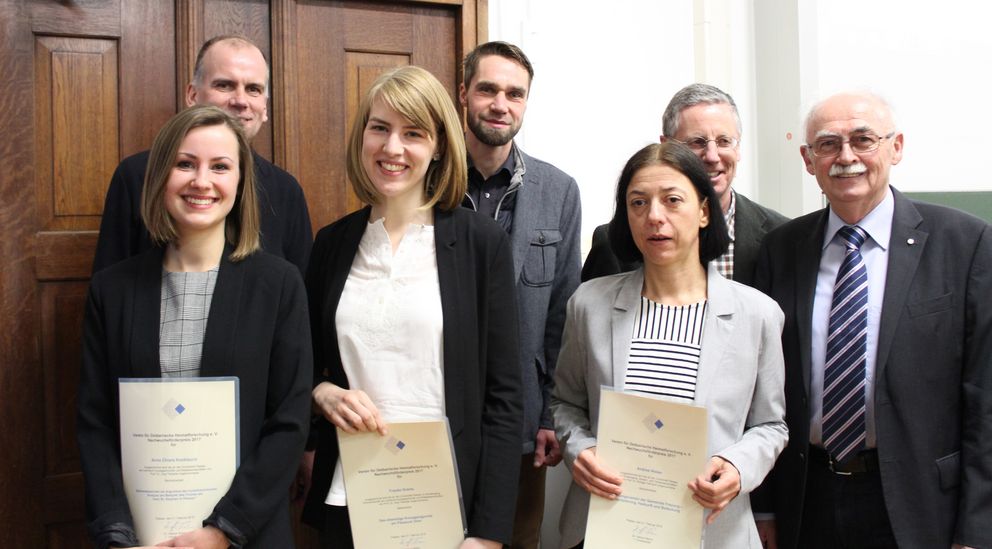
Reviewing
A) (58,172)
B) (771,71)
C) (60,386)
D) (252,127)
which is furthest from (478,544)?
(771,71)

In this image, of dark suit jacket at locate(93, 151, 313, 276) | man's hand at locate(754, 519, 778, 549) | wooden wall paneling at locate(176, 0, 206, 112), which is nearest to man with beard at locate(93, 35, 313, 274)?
dark suit jacket at locate(93, 151, 313, 276)

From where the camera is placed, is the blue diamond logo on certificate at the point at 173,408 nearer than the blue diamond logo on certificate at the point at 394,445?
Yes

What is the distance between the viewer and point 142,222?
7.23 feet

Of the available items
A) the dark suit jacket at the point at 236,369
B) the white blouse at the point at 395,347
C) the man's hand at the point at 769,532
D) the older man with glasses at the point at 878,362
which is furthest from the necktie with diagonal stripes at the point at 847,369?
the dark suit jacket at the point at 236,369

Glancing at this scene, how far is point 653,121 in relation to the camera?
362 centimetres

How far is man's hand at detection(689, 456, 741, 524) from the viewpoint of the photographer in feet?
5.68

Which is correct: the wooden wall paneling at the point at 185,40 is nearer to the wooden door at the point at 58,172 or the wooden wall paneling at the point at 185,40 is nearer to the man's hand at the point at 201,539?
the wooden door at the point at 58,172

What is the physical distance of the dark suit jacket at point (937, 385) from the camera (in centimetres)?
191

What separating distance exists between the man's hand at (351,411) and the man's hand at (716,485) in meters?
0.69

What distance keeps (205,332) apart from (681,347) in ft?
3.49

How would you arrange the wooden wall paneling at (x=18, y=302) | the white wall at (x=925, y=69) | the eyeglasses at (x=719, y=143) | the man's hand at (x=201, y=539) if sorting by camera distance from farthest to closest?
1. the white wall at (x=925, y=69)
2. the wooden wall paneling at (x=18, y=302)
3. the eyeglasses at (x=719, y=143)
4. the man's hand at (x=201, y=539)

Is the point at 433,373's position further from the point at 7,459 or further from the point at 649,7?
the point at 649,7

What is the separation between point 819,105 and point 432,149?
A: 1.05 meters

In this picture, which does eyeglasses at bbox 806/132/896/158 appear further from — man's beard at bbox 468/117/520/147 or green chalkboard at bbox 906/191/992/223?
green chalkboard at bbox 906/191/992/223
